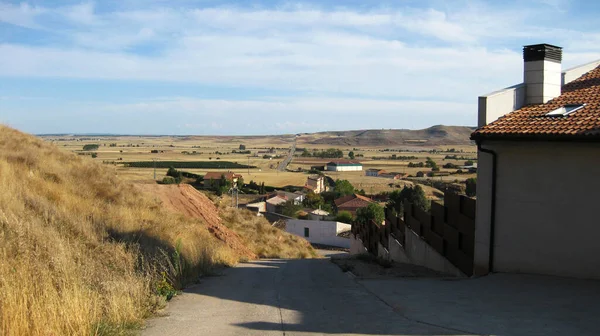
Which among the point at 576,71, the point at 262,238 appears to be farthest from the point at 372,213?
the point at 576,71

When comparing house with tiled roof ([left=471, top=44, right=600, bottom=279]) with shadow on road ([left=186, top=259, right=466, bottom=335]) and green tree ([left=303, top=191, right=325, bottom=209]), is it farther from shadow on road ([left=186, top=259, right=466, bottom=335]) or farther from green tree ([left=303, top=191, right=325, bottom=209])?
Answer: green tree ([left=303, top=191, right=325, bottom=209])

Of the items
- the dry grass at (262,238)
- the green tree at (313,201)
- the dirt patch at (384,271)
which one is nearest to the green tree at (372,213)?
the green tree at (313,201)

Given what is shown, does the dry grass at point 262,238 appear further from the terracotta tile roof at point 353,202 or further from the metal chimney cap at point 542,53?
the terracotta tile roof at point 353,202

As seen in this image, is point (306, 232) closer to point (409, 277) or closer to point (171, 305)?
point (409, 277)

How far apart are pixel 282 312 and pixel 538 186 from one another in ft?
18.6

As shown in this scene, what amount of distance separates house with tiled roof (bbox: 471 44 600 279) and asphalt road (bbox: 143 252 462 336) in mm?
3114

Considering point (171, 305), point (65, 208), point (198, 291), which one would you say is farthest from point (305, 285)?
point (65, 208)

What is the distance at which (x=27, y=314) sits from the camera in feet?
17.8

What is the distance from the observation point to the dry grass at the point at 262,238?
24702mm

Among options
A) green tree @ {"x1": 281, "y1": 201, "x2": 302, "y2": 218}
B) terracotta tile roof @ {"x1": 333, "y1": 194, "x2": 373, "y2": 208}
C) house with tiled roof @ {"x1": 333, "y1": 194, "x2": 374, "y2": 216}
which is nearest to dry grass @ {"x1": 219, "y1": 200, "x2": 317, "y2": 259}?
green tree @ {"x1": 281, "y1": 201, "x2": 302, "y2": 218}

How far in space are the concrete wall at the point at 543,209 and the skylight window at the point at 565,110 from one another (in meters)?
1.21

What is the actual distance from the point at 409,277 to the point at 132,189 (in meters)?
11.3

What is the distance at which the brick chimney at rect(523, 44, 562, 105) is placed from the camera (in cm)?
1252

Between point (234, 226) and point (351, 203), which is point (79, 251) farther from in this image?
point (351, 203)
